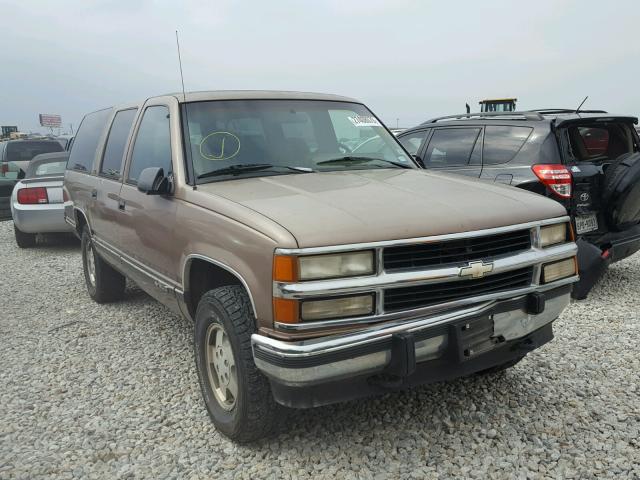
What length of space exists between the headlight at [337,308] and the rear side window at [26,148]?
46.8 feet

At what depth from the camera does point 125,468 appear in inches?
110

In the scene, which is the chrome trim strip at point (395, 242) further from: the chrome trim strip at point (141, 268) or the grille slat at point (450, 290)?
the chrome trim strip at point (141, 268)

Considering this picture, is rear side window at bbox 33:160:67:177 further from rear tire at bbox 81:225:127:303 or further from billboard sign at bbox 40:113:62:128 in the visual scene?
billboard sign at bbox 40:113:62:128

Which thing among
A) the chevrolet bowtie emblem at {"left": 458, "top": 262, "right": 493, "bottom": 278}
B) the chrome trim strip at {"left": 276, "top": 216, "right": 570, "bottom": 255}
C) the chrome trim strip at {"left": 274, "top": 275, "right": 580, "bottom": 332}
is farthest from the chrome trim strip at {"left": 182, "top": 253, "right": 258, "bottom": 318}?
the chevrolet bowtie emblem at {"left": 458, "top": 262, "right": 493, "bottom": 278}

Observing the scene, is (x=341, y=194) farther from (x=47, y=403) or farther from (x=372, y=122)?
(x=47, y=403)

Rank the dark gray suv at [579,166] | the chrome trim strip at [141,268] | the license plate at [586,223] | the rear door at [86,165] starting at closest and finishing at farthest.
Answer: the chrome trim strip at [141,268] → the dark gray suv at [579,166] → the license plate at [586,223] → the rear door at [86,165]

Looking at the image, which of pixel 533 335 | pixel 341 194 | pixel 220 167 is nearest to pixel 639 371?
pixel 533 335

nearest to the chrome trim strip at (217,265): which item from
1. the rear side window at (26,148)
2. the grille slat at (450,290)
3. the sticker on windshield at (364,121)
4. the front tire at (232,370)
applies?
the front tire at (232,370)

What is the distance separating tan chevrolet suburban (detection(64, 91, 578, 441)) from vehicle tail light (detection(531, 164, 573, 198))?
1.77 metres

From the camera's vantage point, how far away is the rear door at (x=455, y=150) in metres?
5.93

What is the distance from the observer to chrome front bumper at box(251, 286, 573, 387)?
234 centimetres

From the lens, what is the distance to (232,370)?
2.92 metres

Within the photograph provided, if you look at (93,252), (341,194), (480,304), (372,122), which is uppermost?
(372,122)

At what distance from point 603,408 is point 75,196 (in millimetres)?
5088
